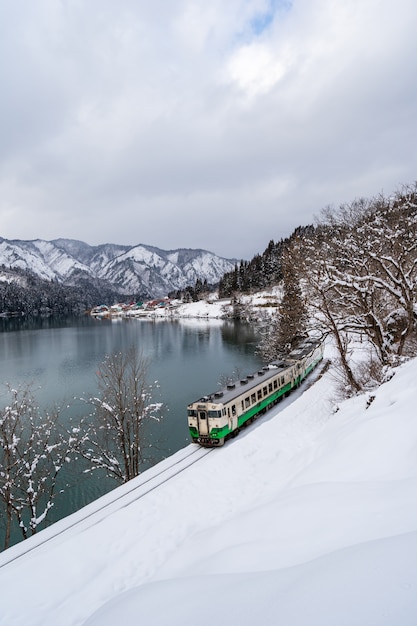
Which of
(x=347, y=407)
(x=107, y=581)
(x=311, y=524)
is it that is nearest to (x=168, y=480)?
(x=107, y=581)

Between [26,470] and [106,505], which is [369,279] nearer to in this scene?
[106,505]

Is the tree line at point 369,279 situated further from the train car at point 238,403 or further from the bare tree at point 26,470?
the bare tree at point 26,470

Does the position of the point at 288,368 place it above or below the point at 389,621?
below

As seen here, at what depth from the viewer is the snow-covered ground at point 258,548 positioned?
9.70ft

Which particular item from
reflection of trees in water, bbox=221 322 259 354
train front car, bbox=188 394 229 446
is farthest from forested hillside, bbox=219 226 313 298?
train front car, bbox=188 394 229 446

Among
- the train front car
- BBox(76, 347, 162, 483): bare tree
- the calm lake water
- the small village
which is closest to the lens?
the train front car

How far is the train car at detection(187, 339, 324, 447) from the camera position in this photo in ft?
52.2

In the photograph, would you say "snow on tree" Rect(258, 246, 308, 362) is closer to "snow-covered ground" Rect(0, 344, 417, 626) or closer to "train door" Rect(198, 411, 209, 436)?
"train door" Rect(198, 411, 209, 436)

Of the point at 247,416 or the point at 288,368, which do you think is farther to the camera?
the point at 288,368

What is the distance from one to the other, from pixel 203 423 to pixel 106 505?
568 centimetres

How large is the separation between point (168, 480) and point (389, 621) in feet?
39.3

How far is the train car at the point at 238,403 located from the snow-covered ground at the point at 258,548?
7.12 feet

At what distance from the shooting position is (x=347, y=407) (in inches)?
507

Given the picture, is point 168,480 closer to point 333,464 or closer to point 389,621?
point 333,464
